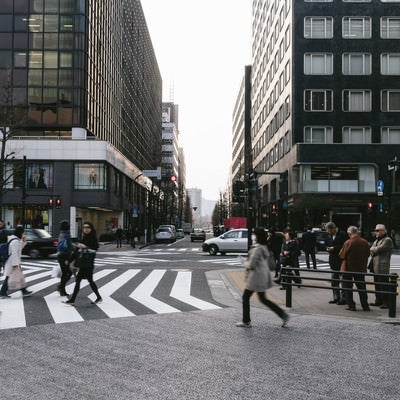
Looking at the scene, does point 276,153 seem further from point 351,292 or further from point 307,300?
point 351,292

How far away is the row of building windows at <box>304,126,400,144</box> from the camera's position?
48656 millimetres

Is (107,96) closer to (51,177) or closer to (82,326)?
(51,177)

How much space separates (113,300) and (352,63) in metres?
43.7

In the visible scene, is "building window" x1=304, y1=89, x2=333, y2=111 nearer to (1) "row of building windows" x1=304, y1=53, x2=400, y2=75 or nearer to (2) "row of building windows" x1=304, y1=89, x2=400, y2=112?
(2) "row of building windows" x1=304, y1=89, x2=400, y2=112

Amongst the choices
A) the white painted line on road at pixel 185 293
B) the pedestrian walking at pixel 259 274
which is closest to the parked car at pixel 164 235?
the white painted line on road at pixel 185 293

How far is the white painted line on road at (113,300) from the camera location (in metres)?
10.2

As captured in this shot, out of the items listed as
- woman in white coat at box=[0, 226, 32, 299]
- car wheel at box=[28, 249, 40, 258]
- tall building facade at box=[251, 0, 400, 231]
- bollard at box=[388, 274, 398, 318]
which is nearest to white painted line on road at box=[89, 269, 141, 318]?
woman in white coat at box=[0, 226, 32, 299]

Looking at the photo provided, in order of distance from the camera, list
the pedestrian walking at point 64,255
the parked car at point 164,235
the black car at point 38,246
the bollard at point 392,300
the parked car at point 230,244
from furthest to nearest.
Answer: the parked car at point 164,235 → the parked car at point 230,244 → the black car at point 38,246 → the pedestrian walking at point 64,255 → the bollard at point 392,300

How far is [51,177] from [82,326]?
4101cm

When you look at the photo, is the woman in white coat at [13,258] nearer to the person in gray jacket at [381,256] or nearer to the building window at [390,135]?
the person in gray jacket at [381,256]

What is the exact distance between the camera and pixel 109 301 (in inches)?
466

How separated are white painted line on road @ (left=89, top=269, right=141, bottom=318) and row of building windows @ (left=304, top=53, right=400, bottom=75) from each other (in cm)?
3722

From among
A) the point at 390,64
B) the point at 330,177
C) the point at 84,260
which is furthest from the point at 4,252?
the point at 390,64

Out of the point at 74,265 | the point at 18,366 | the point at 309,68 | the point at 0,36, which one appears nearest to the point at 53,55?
the point at 0,36
